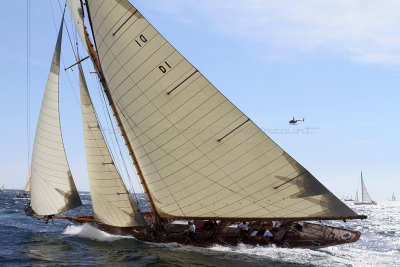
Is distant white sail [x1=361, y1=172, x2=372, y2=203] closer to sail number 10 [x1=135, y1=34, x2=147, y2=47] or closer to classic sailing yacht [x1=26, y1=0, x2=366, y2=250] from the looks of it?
classic sailing yacht [x1=26, y1=0, x2=366, y2=250]

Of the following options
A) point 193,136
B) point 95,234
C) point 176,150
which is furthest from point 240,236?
point 95,234

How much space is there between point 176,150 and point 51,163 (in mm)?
8850

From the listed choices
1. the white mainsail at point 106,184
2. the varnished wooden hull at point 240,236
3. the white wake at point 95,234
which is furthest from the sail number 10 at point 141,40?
the white wake at point 95,234

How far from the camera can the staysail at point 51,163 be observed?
2230 centimetres

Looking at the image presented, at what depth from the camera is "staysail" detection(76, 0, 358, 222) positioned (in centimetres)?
1667

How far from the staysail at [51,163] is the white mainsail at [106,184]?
185 centimetres

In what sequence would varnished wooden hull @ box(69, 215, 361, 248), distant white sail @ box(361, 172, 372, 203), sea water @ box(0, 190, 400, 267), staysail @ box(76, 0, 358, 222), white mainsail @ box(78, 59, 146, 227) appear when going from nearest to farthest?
staysail @ box(76, 0, 358, 222) < sea water @ box(0, 190, 400, 267) < varnished wooden hull @ box(69, 215, 361, 248) < white mainsail @ box(78, 59, 146, 227) < distant white sail @ box(361, 172, 372, 203)

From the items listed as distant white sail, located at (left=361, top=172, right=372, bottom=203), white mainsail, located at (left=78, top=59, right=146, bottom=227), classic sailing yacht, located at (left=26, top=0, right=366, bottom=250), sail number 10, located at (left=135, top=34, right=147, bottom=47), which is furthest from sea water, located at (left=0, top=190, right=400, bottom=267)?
distant white sail, located at (left=361, top=172, right=372, bottom=203)

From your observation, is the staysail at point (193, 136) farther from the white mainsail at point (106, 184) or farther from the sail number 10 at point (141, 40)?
the white mainsail at point (106, 184)

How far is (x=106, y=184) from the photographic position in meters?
21.9

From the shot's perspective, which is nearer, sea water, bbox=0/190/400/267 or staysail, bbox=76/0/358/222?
staysail, bbox=76/0/358/222

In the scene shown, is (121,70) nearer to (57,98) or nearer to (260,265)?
(57,98)

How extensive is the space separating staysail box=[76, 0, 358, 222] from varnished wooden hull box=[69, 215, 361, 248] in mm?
3049

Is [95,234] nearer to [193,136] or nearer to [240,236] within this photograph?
[240,236]
